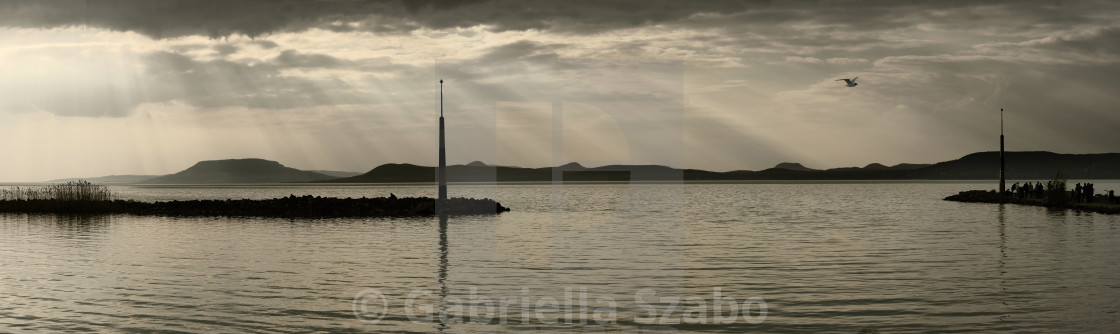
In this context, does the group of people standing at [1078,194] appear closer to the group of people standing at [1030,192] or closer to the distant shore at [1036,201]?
the group of people standing at [1030,192]

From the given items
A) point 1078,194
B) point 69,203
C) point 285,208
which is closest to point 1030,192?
point 1078,194

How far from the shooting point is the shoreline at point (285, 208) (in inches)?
2477

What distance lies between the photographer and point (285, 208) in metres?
65.7

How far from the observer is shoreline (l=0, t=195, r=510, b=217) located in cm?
6291

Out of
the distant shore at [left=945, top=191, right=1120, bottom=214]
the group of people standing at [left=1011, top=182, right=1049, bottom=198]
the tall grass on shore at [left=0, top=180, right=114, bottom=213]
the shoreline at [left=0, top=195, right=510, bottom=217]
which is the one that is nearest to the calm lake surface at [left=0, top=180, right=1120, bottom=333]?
the distant shore at [left=945, top=191, right=1120, bottom=214]

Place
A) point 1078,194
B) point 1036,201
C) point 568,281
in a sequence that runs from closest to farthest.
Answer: point 568,281 < point 1078,194 < point 1036,201

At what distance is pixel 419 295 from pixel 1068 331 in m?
12.1

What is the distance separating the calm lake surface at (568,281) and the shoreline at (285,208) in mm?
21250

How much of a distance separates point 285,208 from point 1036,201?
57.1 meters

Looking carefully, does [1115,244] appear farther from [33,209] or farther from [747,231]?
[33,209]

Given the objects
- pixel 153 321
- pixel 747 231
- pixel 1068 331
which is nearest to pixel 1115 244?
pixel 747 231

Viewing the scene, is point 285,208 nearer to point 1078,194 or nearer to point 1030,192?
point 1078,194

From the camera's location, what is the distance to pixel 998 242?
33938 mm

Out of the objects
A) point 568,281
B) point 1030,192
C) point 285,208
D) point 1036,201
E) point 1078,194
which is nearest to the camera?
point 568,281
